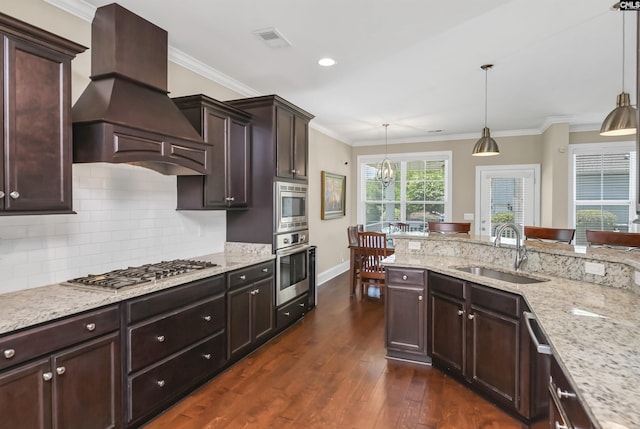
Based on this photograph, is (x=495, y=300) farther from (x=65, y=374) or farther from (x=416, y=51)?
(x=65, y=374)

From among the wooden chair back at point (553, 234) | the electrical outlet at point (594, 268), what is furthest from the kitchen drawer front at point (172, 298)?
the wooden chair back at point (553, 234)

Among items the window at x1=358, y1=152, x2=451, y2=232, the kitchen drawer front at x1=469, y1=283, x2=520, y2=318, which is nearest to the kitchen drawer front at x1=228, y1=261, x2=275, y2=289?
the kitchen drawer front at x1=469, y1=283, x2=520, y2=318

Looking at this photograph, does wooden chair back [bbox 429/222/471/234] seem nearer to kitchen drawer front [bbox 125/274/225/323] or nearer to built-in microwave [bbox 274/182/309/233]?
built-in microwave [bbox 274/182/309/233]

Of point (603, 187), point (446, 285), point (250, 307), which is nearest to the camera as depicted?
point (446, 285)

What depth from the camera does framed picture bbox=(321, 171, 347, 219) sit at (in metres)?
6.35

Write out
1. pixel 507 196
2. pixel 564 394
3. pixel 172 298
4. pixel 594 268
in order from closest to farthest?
pixel 564 394, pixel 594 268, pixel 172 298, pixel 507 196

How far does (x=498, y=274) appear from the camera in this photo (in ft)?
9.73

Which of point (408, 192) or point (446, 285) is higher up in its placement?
point (408, 192)

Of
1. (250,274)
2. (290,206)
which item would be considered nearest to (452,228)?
(290,206)

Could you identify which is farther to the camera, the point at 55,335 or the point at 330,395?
the point at 330,395

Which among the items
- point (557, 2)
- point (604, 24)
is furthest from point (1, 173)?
point (604, 24)

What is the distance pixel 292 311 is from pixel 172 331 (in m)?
1.82

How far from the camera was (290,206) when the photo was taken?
13.3ft

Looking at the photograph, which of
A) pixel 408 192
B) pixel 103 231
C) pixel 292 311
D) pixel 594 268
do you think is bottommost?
pixel 292 311
